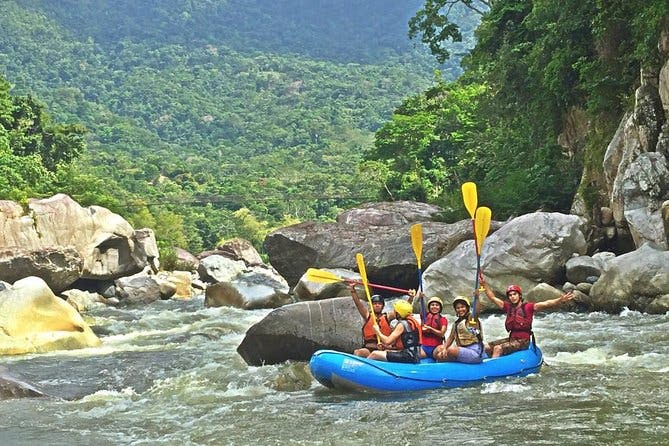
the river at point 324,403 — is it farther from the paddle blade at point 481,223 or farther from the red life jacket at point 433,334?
the paddle blade at point 481,223

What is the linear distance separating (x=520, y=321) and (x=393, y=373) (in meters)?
1.43

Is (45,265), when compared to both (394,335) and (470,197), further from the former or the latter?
(394,335)

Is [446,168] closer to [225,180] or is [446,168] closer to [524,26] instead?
[524,26]

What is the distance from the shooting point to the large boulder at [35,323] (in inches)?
426

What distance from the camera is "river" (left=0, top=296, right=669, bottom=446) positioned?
6.05 metres

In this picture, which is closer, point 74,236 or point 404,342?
point 404,342

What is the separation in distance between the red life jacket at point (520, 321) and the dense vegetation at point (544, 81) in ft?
24.6

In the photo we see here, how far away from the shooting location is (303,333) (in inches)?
362

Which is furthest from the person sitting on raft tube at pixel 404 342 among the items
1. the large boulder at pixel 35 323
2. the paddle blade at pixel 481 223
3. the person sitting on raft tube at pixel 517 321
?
the large boulder at pixel 35 323

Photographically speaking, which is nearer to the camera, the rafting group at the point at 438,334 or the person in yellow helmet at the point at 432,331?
the rafting group at the point at 438,334

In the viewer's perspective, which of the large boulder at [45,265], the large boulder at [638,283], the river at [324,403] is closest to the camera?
the river at [324,403]

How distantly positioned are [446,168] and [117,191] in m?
27.7

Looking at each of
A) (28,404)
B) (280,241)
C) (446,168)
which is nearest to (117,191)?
(446,168)

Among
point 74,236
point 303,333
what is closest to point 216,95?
point 74,236
